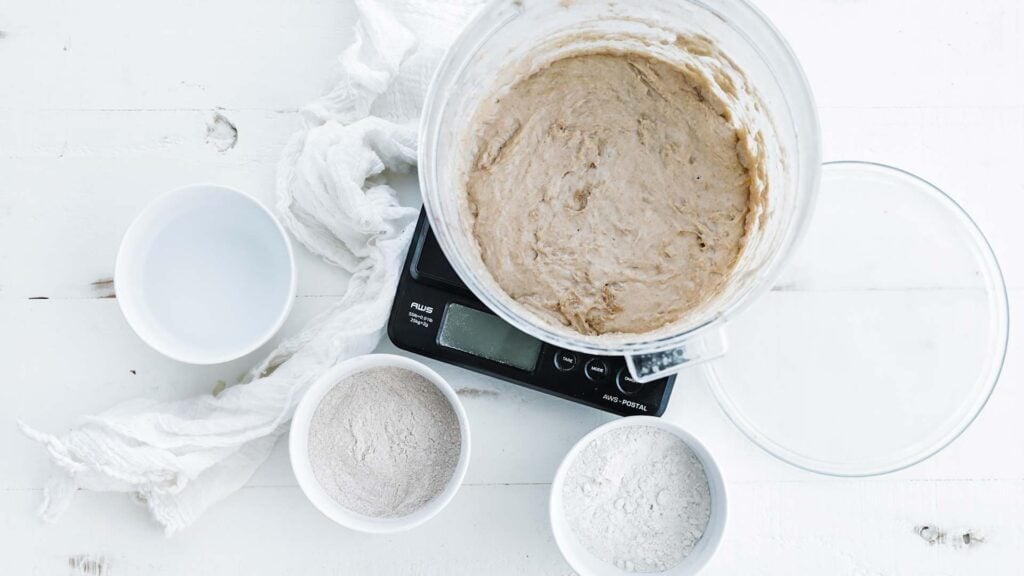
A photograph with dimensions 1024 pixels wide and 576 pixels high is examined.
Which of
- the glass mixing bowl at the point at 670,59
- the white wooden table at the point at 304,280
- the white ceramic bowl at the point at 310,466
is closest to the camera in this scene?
the glass mixing bowl at the point at 670,59

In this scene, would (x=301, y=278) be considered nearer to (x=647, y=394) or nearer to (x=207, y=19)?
(x=207, y=19)

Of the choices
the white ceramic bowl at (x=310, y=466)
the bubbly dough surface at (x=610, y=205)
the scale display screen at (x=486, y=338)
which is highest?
the bubbly dough surface at (x=610, y=205)

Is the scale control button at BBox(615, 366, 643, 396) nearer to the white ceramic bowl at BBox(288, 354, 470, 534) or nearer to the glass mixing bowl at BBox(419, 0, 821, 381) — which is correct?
the glass mixing bowl at BBox(419, 0, 821, 381)

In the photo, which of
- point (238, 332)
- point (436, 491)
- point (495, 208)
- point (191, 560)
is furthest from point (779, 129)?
point (191, 560)

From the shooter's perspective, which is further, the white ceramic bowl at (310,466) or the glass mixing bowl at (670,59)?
the white ceramic bowl at (310,466)

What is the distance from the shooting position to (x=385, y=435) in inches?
44.4

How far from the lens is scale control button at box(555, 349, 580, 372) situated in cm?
111

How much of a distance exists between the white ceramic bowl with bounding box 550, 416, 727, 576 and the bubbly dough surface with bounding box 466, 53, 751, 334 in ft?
0.54

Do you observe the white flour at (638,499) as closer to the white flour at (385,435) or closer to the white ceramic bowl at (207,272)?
the white flour at (385,435)

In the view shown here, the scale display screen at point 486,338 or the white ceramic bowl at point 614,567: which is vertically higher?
the scale display screen at point 486,338

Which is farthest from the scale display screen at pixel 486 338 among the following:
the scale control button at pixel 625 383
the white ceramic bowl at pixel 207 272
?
the white ceramic bowl at pixel 207 272

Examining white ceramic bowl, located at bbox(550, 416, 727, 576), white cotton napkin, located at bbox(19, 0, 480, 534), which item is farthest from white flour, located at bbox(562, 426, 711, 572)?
white cotton napkin, located at bbox(19, 0, 480, 534)

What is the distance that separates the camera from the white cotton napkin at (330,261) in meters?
1.12

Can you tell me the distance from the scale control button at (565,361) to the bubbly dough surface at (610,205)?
10cm
